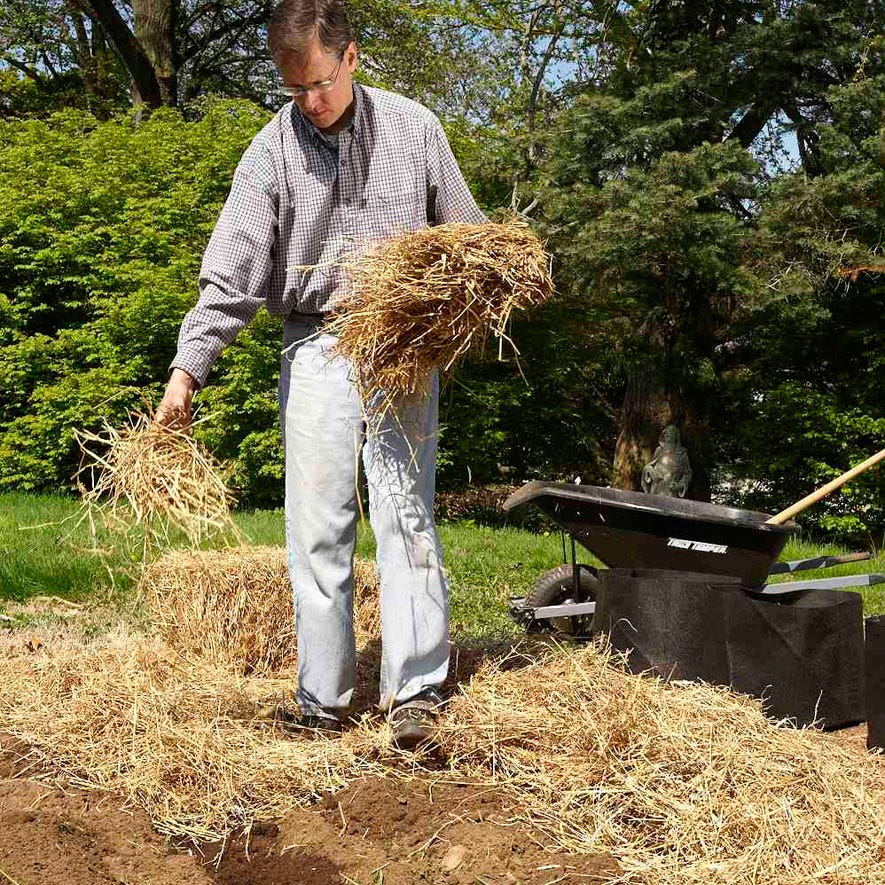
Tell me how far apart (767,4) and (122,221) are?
6814mm

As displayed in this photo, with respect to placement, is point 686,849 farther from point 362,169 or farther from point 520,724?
point 362,169

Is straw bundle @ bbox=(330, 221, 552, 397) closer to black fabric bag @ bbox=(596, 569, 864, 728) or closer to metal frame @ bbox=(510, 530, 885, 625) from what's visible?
black fabric bag @ bbox=(596, 569, 864, 728)

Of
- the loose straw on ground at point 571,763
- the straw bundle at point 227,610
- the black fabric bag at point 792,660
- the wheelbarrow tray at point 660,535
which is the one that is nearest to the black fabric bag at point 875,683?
the loose straw on ground at point 571,763

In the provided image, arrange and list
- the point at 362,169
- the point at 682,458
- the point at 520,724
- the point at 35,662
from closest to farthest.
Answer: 1. the point at 520,724
2. the point at 362,169
3. the point at 35,662
4. the point at 682,458

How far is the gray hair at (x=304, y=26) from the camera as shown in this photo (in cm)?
323

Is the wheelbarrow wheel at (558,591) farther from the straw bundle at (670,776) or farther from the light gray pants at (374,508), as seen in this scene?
the light gray pants at (374,508)

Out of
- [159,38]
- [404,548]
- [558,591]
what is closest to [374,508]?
[404,548]

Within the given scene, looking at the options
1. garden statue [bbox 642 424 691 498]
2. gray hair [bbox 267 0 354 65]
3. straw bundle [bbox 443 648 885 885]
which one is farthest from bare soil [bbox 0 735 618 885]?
garden statue [bbox 642 424 691 498]

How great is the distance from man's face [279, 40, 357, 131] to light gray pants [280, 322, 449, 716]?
646 millimetres

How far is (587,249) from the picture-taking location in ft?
29.6

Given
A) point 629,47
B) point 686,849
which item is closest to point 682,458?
point 629,47

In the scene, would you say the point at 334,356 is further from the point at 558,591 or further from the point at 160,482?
the point at 558,591

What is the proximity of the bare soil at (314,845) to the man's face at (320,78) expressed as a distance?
1916 millimetres

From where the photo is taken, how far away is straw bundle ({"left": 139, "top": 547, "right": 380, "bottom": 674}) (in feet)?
14.7
